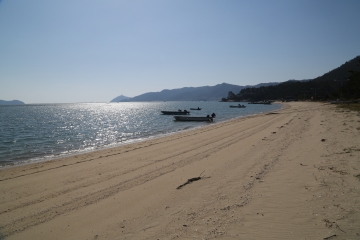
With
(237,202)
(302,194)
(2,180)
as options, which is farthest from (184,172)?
(2,180)

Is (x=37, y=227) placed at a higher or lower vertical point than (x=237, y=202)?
lower

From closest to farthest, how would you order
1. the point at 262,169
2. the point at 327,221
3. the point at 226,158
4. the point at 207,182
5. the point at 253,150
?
1. the point at 327,221
2. the point at 207,182
3. the point at 262,169
4. the point at 226,158
5. the point at 253,150

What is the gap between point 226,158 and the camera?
31.7ft

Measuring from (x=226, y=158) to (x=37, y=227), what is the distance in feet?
23.0

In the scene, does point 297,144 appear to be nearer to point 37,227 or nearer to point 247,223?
point 247,223

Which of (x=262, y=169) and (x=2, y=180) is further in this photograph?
(x=2, y=180)

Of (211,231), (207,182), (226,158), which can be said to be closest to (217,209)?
(211,231)

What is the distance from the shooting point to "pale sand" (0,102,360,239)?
4.09 meters

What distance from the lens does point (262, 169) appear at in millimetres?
7461

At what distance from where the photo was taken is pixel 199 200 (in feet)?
17.8

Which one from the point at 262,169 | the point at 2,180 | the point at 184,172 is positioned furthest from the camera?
the point at 2,180

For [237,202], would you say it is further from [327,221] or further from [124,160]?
[124,160]

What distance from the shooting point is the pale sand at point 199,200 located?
409 cm

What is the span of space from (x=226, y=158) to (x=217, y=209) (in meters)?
4.98
